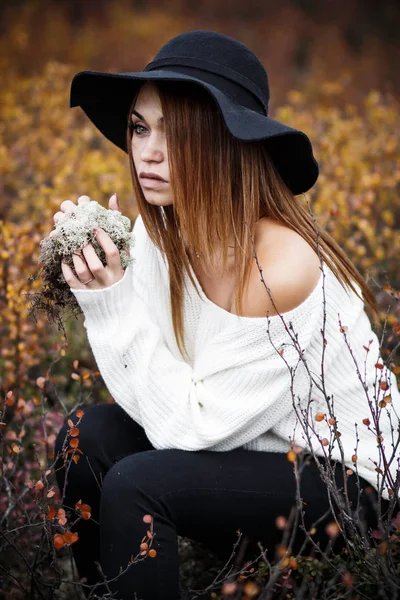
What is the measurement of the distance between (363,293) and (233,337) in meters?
0.52

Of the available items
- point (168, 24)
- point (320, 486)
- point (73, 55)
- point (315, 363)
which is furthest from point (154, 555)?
point (168, 24)

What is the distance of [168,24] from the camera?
29.1 ft

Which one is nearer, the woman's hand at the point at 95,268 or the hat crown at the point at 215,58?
the woman's hand at the point at 95,268

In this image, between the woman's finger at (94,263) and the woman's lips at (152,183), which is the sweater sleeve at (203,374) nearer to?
the woman's finger at (94,263)

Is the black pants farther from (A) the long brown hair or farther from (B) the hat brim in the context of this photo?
(B) the hat brim


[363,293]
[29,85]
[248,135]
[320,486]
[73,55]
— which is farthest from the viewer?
[73,55]

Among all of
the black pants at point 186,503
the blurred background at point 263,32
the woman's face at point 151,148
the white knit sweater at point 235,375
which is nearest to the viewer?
the black pants at point 186,503

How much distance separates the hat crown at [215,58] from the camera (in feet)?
6.05

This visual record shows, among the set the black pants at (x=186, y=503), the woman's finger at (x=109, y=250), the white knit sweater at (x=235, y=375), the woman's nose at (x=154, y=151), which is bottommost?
the black pants at (x=186, y=503)

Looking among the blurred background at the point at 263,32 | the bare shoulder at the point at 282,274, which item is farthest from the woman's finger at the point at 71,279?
the blurred background at the point at 263,32

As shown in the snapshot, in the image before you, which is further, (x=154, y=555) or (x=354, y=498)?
(x=354, y=498)

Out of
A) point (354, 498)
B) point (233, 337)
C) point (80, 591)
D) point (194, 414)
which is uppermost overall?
point (233, 337)

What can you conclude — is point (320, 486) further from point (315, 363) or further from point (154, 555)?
point (154, 555)

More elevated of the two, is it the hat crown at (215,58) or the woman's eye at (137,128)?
the hat crown at (215,58)
